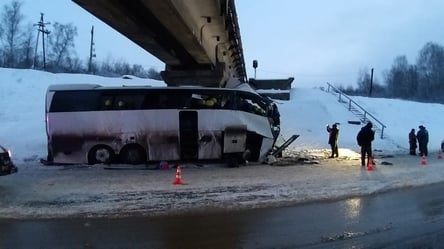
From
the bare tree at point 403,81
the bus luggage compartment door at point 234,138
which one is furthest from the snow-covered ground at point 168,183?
the bare tree at point 403,81

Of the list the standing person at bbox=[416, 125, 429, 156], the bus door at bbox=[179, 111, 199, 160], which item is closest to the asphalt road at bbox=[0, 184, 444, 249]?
the bus door at bbox=[179, 111, 199, 160]

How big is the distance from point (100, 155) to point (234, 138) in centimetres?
525

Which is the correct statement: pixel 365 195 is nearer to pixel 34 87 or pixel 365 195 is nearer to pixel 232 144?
pixel 232 144

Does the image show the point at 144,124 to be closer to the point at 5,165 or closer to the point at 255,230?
the point at 5,165

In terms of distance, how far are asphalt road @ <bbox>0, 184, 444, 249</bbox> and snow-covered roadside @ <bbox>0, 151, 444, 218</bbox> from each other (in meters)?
0.82

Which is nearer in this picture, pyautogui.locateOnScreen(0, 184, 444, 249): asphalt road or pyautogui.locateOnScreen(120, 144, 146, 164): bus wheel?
pyautogui.locateOnScreen(0, 184, 444, 249): asphalt road

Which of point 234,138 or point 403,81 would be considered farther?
point 403,81

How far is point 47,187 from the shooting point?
13383 millimetres

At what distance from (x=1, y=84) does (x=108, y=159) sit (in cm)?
2311

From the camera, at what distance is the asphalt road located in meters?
7.45

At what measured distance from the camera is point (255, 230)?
328 inches

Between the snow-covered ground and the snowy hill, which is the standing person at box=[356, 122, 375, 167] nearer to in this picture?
the snow-covered ground

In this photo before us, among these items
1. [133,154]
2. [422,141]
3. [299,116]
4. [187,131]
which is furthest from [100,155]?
[299,116]

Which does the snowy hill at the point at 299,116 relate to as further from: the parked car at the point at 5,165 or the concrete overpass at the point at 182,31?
the parked car at the point at 5,165
